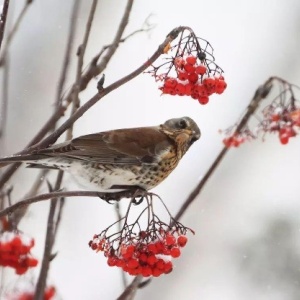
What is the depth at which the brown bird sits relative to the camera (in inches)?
94.0

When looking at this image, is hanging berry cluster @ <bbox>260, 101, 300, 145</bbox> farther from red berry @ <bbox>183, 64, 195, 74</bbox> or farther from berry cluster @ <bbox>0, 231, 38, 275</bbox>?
berry cluster @ <bbox>0, 231, 38, 275</bbox>

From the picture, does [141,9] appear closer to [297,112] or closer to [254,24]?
[254,24]

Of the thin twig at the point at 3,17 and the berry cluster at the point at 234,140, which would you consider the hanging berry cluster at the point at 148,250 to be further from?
the berry cluster at the point at 234,140

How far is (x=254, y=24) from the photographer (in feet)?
35.4

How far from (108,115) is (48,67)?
1118 millimetres

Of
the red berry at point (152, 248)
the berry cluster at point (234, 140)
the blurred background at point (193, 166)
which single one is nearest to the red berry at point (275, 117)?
the berry cluster at point (234, 140)

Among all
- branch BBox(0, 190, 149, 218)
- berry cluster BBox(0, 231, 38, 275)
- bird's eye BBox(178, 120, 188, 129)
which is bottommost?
branch BBox(0, 190, 149, 218)

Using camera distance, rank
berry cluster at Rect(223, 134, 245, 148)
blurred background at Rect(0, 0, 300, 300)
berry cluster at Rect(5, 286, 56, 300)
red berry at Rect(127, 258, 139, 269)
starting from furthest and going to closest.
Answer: blurred background at Rect(0, 0, 300, 300) < berry cluster at Rect(223, 134, 245, 148) < berry cluster at Rect(5, 286, 56, 300) < red berry at Rect(127, 258, 139, 269)

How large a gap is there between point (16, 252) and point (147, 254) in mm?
546

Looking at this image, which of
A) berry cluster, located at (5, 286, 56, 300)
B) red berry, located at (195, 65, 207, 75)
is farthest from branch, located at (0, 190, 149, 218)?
berry cluster, located at (5, 286, 56, 300)

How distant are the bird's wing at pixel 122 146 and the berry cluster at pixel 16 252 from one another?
1.03 ft

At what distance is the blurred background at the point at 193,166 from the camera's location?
7.32 m

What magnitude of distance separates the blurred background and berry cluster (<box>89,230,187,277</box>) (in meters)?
4.67

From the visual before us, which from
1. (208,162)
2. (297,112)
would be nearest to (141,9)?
(208,162)
